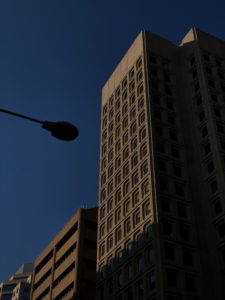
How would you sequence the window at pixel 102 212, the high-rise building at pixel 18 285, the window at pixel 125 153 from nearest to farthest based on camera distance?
the window at pixel 102 212, the window at pixel 125 153, the high-rise building at pixel 18 285

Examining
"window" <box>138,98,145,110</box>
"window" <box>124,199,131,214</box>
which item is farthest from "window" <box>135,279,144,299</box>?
"window" <box>138,98,145,110</box>

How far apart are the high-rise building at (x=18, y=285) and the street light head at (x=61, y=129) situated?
143 metres

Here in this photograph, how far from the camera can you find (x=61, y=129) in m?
14.8

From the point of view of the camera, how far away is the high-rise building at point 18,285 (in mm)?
150875

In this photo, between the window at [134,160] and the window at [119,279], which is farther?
the window at [134,160]

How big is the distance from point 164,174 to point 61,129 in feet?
164

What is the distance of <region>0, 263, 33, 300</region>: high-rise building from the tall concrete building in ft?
270

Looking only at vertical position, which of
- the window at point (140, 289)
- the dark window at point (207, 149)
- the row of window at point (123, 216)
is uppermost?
the dark window at point (207, 149)

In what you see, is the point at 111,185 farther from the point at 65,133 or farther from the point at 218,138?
the point at 65,133

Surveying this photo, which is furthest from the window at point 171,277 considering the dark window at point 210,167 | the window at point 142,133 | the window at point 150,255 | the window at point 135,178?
the window at point 142,133

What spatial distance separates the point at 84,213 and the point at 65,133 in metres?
72.0

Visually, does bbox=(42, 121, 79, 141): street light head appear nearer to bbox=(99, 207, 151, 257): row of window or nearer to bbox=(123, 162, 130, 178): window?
bbox=(99, 207, 151, 257): row of window

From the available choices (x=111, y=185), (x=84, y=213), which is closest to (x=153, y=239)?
(x=111, y=185)

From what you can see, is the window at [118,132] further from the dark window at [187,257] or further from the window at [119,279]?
the dark window at [187,257]
